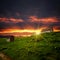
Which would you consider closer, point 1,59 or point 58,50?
point 1,59

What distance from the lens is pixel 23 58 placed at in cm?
4138

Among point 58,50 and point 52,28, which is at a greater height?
point 52,28

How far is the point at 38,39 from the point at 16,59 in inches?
993

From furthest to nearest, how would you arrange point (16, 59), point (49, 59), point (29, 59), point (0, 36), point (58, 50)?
1. point (0, 36)
2. point (58, 50)
3. point (16, 59)
4. point (29, 59)
5. point (49, 59)

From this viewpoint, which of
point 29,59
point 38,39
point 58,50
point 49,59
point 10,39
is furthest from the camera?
point 10,39

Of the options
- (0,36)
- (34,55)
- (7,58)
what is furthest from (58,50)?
(0,36)

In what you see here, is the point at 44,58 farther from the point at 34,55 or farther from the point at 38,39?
the point at 38,39

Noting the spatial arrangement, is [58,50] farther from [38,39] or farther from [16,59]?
[38,39]

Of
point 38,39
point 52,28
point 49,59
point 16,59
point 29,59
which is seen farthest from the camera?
point 52,28

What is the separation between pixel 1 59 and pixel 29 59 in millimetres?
7847

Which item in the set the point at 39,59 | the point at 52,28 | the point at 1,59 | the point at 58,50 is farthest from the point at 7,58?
the point at 52,28

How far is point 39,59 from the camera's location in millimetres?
38594

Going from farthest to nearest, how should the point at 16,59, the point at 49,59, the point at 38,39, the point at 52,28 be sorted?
the point at 52,28 → the point at 38,39 → the point at 16,59 → the point at 49,59

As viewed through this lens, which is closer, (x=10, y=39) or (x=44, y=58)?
(x=44, y=58)
